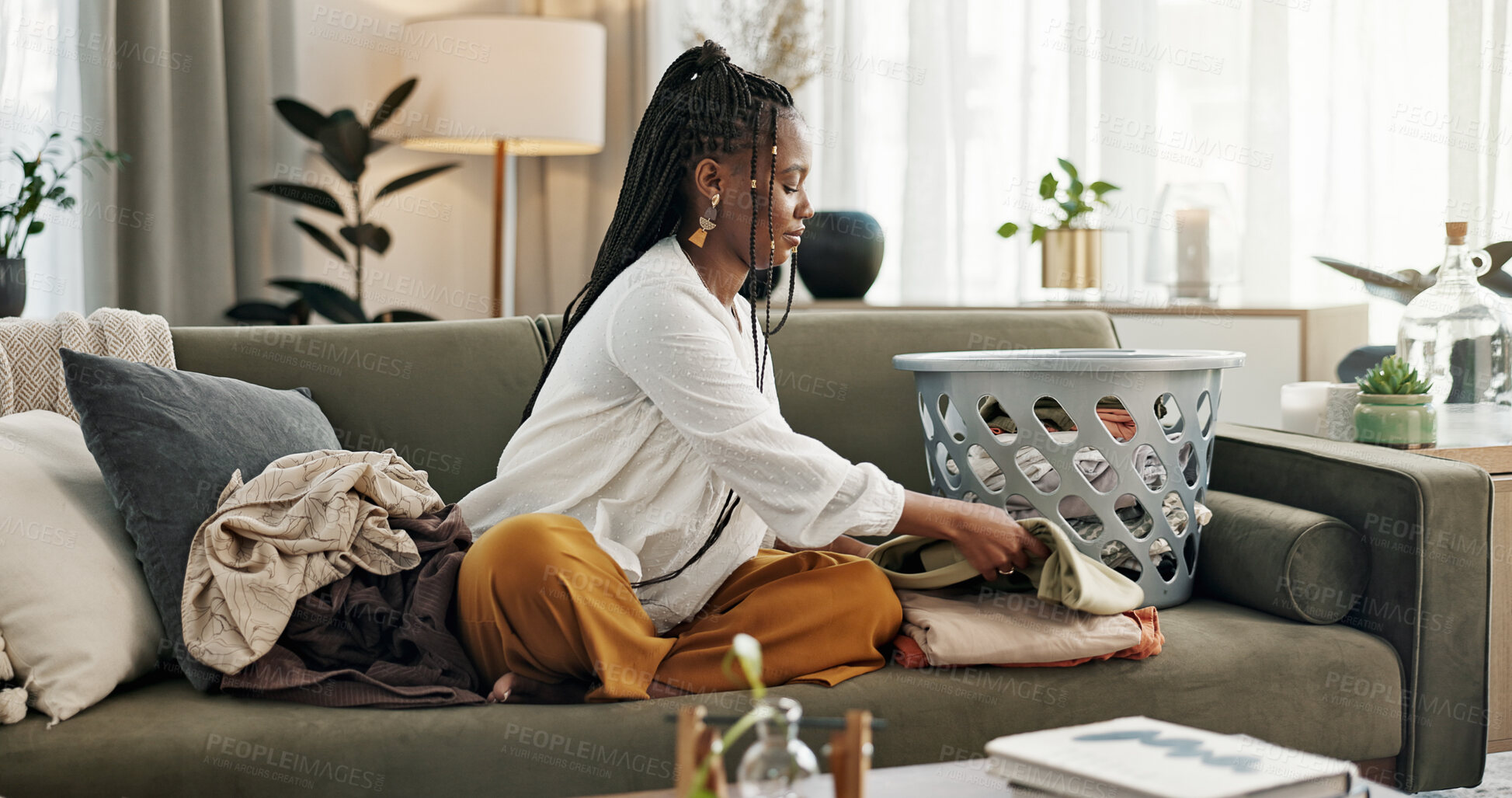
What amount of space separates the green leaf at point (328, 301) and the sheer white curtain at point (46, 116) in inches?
18.2

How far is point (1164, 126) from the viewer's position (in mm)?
2854

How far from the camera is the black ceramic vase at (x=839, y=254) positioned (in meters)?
2.50

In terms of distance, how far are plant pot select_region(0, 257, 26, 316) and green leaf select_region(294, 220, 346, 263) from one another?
79 cm

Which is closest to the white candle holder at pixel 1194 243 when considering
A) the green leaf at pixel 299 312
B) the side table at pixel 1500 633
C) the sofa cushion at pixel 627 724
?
the side table at pixel 1500 633

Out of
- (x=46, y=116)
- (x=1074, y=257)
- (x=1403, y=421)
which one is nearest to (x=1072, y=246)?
(x=1074, y=257)

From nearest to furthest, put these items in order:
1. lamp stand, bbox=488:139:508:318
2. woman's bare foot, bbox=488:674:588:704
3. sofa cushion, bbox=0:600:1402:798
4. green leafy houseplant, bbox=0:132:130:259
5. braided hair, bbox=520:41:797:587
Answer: sofa cushion, bbox=0:600:1402:798, woman's bare foot, bbox=488:674:588:704, braided hair, bbox=520:41:797:587, green leafy houseplant, bbox=0:132:130:259, lamp stand, bbox=488:139:508:318

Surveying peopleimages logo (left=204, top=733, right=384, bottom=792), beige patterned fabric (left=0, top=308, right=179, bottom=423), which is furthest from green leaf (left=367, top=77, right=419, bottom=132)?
peopleimages logo (left=204, top=733, right=384, bottom=792)

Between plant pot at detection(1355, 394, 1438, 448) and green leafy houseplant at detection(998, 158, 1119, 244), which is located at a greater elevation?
green leafy houseplant at detection(998, 158, 1119, 244)

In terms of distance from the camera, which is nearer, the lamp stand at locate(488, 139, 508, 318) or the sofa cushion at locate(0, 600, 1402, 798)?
the sofa cushion at locate(0, 600, 1402, 798)

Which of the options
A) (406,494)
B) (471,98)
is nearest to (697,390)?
(406,494)

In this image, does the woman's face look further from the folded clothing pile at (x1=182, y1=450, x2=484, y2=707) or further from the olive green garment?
the folded clothing pile at (x1=182, y1=450, x2=484, y2=707)

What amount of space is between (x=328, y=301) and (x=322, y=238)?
174mm

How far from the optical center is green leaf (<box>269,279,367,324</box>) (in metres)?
2.85

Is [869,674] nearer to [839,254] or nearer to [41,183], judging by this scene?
[839,254]
